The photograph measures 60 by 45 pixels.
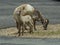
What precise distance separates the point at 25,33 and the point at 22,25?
15.3 inches

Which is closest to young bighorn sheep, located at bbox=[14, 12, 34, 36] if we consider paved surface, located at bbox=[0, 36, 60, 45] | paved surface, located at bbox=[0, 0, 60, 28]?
paved surface, located at bbox=[0, 36, 60, 45]

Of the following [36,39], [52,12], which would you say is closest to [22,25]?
[36,39]

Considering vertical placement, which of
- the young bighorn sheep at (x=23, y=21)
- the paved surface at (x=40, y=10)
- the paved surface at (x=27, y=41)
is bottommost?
the paved surface at (x=40, y=10)

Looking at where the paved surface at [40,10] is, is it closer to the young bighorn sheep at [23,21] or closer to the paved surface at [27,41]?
the young bighorn sheep at [23,21]

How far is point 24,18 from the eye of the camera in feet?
52.1

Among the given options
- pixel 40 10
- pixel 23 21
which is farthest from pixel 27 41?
pixel 40 10

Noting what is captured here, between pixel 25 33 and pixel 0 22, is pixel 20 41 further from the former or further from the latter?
pixel 0 22

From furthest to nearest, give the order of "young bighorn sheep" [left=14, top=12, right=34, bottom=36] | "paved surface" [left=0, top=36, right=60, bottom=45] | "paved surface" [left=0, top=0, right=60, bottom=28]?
"paved surface" [left=0, top=0, right=60, bottom=28] < "young bighorn sheep" [left=14, top=12, right=34, bottom=36] < "paved surface" [left=0, top=36, right=60, bottom=45]

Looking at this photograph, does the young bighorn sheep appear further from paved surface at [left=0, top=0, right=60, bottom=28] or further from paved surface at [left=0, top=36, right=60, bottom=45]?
paved surface at [left=0, top=0, right=60, bottom=28]

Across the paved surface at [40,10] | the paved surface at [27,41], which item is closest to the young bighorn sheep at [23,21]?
the paved surface at [27,41]

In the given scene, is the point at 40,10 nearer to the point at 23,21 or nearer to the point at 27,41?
the point at 23,21

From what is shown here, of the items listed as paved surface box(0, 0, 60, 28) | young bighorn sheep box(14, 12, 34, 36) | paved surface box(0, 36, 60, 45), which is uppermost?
young bighorn sheep box(14, 12, 34, 36)

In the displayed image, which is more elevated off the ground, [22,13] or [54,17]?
[22,13]

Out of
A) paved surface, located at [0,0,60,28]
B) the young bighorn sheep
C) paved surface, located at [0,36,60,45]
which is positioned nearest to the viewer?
paved surface, located at [0,36,60,45]
